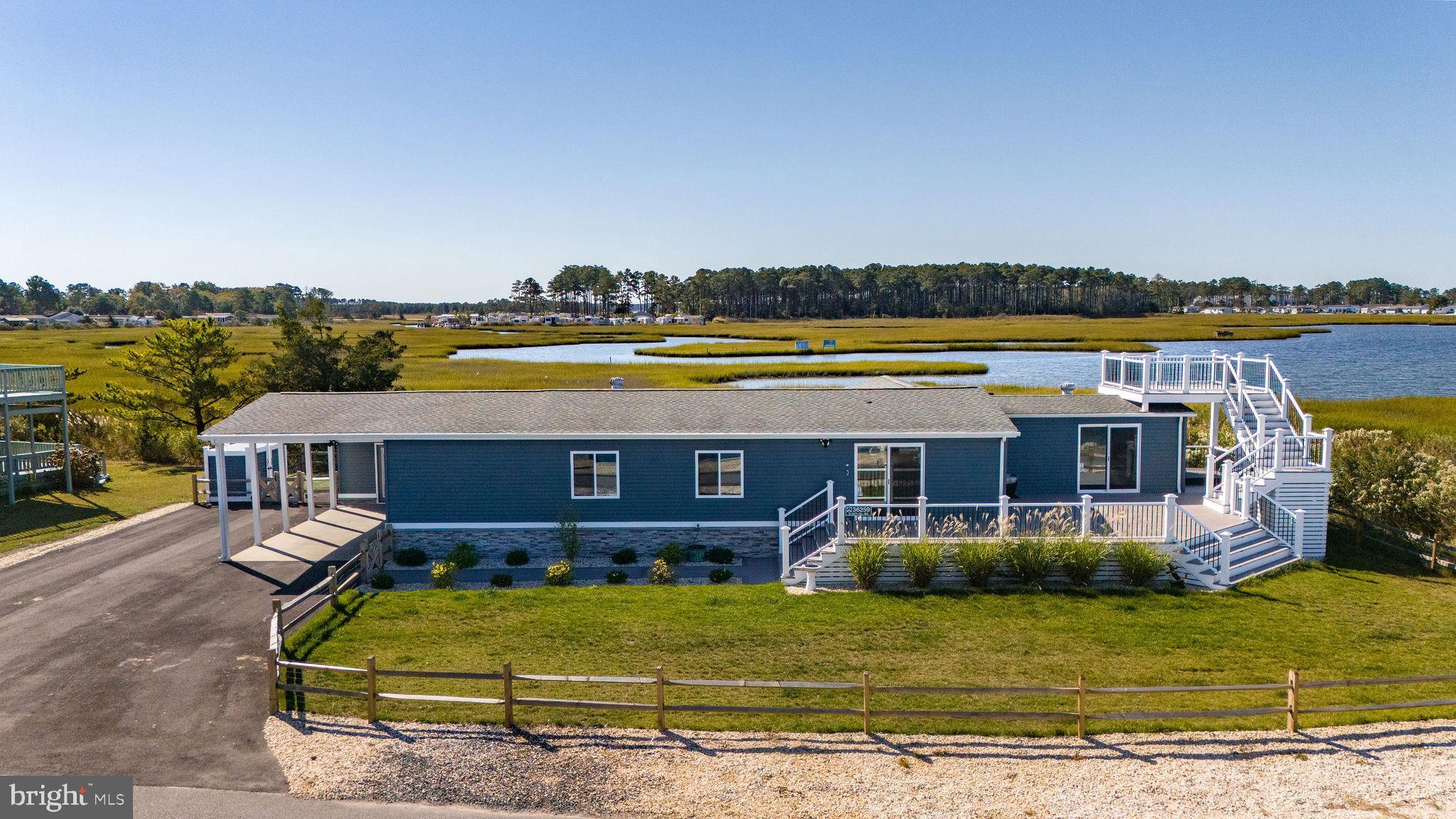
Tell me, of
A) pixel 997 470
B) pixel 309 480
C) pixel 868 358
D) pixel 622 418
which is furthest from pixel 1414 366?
pixel 309 480

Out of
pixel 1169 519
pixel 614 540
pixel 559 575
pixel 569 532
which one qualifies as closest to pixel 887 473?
pixel 1169 519

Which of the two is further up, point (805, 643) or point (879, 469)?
point (879, 469)

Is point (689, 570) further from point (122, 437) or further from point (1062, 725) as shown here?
point (122, 437)

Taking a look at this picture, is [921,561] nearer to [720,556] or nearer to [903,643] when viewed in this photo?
[903,643]

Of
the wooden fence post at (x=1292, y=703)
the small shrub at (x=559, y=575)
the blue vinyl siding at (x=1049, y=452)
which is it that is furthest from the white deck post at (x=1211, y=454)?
the small shrub at (x=559, y=575)

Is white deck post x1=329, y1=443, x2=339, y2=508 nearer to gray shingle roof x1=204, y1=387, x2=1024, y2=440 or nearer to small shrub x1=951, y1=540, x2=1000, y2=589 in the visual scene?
gray shingle roof x1=204, y1=387, x2=1024, y2=440
